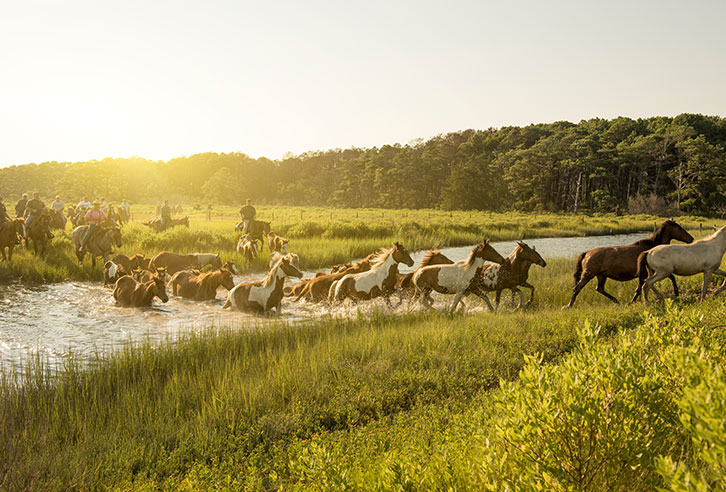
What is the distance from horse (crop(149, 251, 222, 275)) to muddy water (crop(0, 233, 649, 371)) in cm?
205

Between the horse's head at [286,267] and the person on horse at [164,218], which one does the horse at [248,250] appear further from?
the person on horse at [164,218]

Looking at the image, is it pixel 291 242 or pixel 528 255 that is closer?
pixel 528 255

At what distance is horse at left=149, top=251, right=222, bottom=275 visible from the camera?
1596cm

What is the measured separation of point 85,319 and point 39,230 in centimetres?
935

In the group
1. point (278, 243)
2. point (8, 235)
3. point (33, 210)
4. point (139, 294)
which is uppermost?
point (33, 210)

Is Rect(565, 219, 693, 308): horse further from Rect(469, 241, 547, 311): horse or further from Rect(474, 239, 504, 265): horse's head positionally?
Rect(474, 239, 504, 265): horse's head

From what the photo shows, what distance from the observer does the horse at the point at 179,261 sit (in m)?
16.0

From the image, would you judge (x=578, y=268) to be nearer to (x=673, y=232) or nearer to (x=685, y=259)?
(x=685, y=259)

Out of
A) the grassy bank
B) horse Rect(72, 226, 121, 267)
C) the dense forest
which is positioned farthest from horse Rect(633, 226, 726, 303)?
the dense forest

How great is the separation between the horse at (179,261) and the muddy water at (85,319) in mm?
2050

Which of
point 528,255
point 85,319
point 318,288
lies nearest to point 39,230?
point 85,319

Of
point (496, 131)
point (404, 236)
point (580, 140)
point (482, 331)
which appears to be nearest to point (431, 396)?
point (482, 331)

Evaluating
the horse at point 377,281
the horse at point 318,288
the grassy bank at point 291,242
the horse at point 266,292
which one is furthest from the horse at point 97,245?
the horse at point 377,281

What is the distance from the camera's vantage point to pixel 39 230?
56.4 feet
